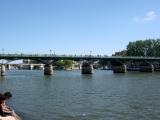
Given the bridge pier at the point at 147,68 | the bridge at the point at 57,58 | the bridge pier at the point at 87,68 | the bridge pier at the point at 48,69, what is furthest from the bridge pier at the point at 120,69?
the bridge pier at the point at 48,69

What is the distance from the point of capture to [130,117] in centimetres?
3375

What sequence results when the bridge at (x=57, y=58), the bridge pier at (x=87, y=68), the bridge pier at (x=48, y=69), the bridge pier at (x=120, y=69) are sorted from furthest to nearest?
the bridge pier at (x=120, y=69)
the bridge pier at (x=87, y=68)
the bridge pier at (x=48, y=69)
the bridge at (x=57, y=58)

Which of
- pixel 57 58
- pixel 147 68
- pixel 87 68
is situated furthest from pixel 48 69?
pixel 147 68

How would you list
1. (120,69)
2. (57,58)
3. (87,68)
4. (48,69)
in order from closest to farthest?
(57,58), (48,69), (87,68), (120,69)

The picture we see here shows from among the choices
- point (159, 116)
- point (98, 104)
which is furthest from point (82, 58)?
point (159, 116)

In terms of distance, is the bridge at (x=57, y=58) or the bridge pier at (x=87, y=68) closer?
the bridge at (x=57, y=58)

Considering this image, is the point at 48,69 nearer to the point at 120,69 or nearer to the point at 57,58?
the point at 57,58

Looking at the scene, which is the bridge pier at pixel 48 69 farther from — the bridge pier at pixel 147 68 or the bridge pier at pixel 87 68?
the bridge pier at pixel 147 68

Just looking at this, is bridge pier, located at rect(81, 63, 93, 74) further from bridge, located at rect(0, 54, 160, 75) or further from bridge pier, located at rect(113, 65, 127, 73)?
bridge pier, located at rect(113, 65, 127, 73)

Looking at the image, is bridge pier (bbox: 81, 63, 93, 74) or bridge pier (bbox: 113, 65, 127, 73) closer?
bridge pier (bbox: 81, 63, 93, 74)

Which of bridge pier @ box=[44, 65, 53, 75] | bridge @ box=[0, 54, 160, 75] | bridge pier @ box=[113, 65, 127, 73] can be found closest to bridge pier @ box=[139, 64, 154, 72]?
bridge @ box=[0, 54, 160, 75]

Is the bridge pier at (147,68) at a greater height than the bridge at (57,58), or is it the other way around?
the bridge at (57,58)

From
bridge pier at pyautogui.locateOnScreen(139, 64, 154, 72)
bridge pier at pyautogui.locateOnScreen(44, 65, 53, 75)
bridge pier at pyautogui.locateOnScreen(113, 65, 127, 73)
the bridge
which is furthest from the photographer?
bridge pier at pyautogui.locateOnScreen(139, 64, 154, 72)

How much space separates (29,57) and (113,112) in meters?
110
